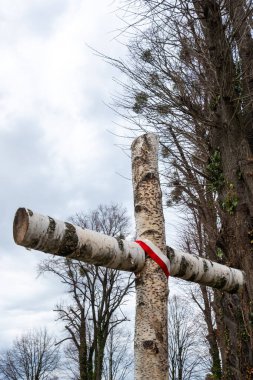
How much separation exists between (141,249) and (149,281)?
19 centimetres

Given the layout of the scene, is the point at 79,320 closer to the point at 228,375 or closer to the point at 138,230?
the point at 228,375

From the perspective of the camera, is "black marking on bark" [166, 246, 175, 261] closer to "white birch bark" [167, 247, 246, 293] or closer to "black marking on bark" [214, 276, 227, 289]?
"white birch bark" [167, 247, 246, 293]

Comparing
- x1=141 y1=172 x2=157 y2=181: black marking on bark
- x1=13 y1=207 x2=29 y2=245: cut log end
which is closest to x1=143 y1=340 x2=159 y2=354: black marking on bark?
x1=13 y1=207 x2=29 y2=245: cut log end

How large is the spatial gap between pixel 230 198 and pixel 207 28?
9.20ft

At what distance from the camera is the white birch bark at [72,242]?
213cm

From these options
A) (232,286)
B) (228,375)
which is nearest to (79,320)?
(228,375)

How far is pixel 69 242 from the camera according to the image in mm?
2252

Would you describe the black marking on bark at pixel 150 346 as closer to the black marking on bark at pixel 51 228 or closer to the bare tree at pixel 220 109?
the black marking on bark at pixel 51 228

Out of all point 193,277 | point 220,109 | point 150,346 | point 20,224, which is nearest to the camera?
point 20,224

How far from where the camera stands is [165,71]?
8.05 meters

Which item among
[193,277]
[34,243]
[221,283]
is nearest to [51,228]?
[34,243]

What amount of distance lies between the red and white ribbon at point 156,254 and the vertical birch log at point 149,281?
26 mm

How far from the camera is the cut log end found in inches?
82.7

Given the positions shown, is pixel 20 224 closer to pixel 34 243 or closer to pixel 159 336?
pixel 34 243
